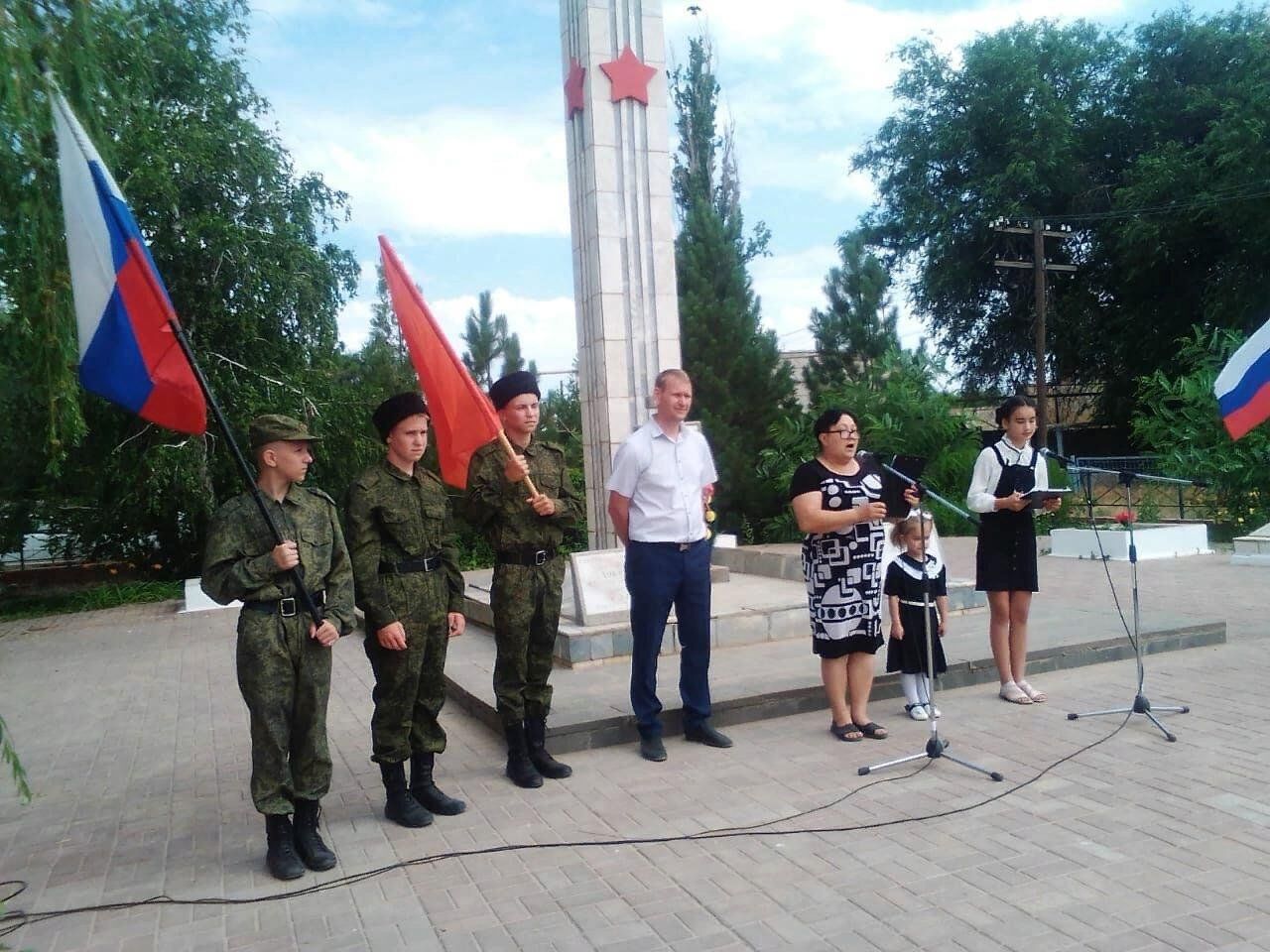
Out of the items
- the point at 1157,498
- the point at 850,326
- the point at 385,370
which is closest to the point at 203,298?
the point at 385,370

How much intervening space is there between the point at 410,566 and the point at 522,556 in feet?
2.04

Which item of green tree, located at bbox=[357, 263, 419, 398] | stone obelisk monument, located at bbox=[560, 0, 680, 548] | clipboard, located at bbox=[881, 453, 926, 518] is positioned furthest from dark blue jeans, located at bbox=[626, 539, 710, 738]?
green tree, located at bbox=[357, 263, 419, 398]

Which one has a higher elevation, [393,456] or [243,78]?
[243,78]

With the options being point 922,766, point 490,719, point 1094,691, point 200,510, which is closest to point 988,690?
point 1094,691

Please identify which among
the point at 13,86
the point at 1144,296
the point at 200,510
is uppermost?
the point at 1144,296

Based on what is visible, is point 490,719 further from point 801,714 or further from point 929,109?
point 929,109

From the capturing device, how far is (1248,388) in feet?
19.3

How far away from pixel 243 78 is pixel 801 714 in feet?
49.5

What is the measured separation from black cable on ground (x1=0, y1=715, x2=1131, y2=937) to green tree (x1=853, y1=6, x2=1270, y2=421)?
2682 centimetres

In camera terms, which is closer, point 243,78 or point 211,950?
point 211,950

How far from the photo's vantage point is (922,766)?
190 inches

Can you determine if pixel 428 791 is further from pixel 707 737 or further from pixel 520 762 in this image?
pixel 707 737

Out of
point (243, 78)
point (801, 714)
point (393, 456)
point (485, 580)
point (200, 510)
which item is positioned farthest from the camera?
point (243, 78)

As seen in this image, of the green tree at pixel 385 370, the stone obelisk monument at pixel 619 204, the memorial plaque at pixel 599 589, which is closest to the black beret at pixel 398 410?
the memorial plaque at pixel 599 589
